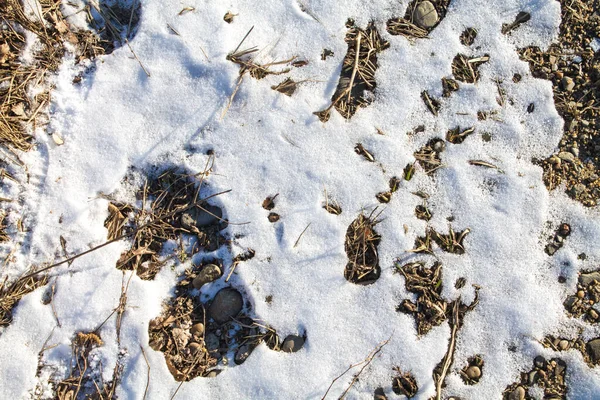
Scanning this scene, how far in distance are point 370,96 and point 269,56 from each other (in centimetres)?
72

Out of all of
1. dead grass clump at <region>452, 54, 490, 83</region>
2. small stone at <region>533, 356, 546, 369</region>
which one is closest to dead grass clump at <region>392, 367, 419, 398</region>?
small stone at <region>533, 356, 546, 369</region>

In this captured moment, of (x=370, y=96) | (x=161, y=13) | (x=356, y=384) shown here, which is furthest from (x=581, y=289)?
(x=161, y=13)

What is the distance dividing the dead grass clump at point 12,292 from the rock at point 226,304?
1123mm

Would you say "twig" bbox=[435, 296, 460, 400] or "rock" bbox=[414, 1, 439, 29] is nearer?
"twig" bbox=[435, 296, 460, 400]

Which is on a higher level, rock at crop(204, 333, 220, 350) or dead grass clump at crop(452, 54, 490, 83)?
dead grass clump at crop(452, 54, 490, 83)

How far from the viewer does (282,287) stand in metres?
2.61

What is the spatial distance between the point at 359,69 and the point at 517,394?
2344mm

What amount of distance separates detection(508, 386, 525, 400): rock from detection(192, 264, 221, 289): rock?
2045 mm

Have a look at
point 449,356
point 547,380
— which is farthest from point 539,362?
point 449,356

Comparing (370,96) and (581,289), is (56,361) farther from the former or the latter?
(581,289)

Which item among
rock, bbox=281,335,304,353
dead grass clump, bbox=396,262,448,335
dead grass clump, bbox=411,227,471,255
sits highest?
dead grass clump, bbox=411,227,471,255

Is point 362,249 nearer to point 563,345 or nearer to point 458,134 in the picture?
point 458,134

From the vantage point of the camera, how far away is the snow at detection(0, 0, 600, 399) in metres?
2.60

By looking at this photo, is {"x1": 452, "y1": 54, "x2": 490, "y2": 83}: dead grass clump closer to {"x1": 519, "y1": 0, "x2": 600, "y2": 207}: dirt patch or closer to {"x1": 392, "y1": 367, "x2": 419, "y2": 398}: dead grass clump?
{"x1": 519, "y1": 0, "x2": 600, "y2": 207}: dirt patch
